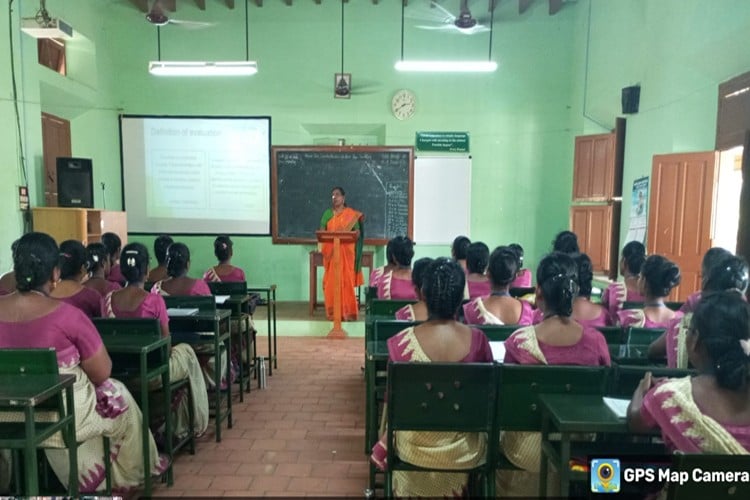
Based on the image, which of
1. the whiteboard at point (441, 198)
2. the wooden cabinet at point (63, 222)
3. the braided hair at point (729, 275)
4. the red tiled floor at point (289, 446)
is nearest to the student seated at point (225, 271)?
the red tiled floor at point (289, 446)

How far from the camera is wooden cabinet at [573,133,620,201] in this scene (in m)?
5.94

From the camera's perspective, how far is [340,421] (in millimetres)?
3123

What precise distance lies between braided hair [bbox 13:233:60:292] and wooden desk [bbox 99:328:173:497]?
41 centimetres

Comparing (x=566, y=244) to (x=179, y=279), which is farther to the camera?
(x=566, y=244)

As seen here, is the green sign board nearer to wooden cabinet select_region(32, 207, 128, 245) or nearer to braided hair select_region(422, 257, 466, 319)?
wooden cabinet select_region(32, 207, 128, 245)

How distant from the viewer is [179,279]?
312 cm

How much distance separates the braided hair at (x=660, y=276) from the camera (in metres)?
2.38

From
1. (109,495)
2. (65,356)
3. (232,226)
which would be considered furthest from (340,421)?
(232,226)

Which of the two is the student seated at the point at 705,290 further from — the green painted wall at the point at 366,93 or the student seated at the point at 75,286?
the green painted wall at the point at 366,93

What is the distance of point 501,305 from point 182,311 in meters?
1.85

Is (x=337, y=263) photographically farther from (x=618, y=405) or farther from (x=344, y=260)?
(x=618, y=405)

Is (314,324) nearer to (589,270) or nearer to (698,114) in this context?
(589,270)

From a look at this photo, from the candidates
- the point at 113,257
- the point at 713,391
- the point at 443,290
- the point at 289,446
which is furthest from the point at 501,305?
the point at 113,257

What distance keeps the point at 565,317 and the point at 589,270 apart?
87 centimetres
